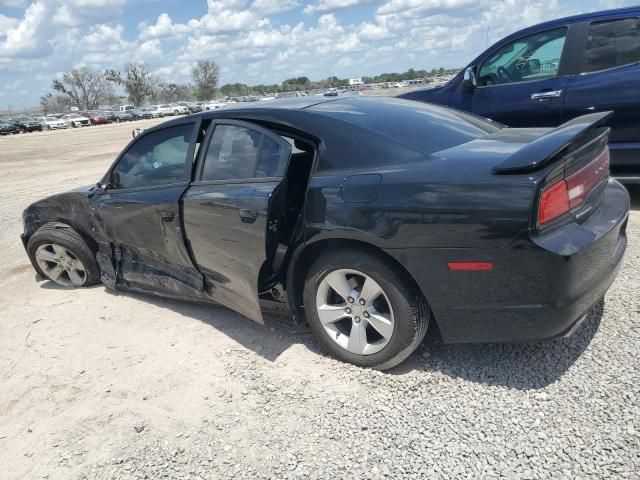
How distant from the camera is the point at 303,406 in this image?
281 centimetres

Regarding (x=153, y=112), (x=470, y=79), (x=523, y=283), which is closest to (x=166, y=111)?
(x=153, y=112)

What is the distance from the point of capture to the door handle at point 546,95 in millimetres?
5641

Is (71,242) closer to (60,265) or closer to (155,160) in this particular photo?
(60,265)

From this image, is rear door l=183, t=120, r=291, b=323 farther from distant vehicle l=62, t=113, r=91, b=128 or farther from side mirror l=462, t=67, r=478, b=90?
distant vehicle l=62, t=113, r=91, b=128

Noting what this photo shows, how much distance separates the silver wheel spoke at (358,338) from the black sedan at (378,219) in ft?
0.05

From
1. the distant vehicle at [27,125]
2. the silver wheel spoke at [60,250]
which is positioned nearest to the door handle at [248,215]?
the silver wheel spoke at [60,250]

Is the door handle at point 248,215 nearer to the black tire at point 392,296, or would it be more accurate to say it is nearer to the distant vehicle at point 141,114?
the black tire at point 392,296

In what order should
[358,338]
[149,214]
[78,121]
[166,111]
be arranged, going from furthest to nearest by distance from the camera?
1. [166,111]
2. [78,121]
3. [149,214]
4. [358,338]

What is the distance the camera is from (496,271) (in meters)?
2.42

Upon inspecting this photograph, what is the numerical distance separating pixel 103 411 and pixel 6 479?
0.57 meters

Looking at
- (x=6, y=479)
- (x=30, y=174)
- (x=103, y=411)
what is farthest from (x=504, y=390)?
(x=30, y=174)

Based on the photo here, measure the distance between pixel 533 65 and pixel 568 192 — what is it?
13.5 feet

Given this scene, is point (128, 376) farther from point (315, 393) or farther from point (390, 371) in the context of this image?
point (390, 371)

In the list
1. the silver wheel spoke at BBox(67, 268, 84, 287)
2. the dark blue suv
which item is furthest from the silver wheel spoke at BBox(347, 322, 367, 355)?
the dark blue suv
